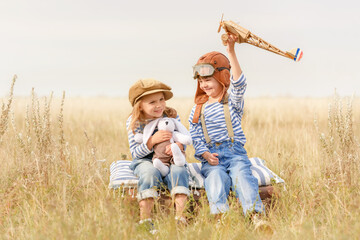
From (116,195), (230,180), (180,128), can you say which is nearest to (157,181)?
(116,195)

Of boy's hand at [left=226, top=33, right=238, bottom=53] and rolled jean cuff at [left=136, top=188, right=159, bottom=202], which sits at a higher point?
boy's hand at [left=226, top=33, right=238, bottom=53]

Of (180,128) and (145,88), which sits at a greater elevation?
(145,88)

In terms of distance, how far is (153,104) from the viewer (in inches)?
174

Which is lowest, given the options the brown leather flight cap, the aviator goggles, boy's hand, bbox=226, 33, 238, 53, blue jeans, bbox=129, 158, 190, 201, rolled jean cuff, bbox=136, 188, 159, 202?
rolled jean cuff, bbox=136, 188, 159, 202

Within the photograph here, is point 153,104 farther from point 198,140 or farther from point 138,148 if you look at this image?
point 198,140

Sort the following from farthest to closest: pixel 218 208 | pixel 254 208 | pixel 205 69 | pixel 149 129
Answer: pixel 205 69, pixel 149 129, pixel 254 208, pixel 218 208

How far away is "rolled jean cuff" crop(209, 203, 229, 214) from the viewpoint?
13.3 feet

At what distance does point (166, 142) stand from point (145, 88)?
0.61m

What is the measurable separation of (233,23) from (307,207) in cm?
211

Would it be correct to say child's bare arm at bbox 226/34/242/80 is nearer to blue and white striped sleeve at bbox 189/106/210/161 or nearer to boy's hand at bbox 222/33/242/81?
boy's hand at bbox 222/33/242/81

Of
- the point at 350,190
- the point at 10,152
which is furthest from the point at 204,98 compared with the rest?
the point at 10,152

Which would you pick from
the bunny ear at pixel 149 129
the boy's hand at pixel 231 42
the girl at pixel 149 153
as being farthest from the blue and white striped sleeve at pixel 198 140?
the boy's hand at pixel 231 42

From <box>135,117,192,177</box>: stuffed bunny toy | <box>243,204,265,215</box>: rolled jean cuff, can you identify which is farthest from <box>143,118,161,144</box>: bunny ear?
<box>243,204,265,215</box>: rolled jean cuff

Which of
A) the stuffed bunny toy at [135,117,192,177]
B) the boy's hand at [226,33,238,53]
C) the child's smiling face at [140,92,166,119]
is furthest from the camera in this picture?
the boy's hand at [226,33,238,53]
